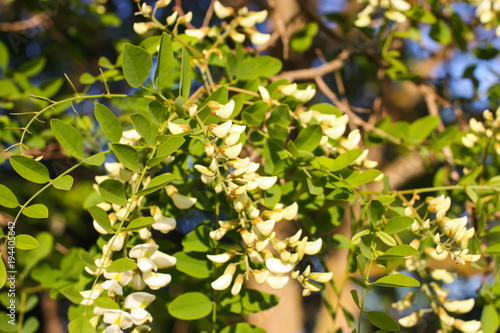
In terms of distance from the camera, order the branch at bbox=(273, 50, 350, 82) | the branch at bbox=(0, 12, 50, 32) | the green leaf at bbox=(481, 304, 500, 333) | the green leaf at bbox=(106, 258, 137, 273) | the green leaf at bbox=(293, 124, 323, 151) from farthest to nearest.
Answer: the branch at bbox=(0, 12, 50, 32) < the branch at bbox=(273, 50, 350, 82) < the green leaf at bbox=(481, 304, 500, 333) < the green leaf at bbox=(293, 124, 323, 151) < the green leaf at bbox=(106, 258, 137, 273)

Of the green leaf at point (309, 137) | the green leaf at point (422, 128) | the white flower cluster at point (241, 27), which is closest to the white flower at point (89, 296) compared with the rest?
the green leaf at point (309, 137)

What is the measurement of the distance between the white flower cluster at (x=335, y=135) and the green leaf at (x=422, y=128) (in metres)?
0.30

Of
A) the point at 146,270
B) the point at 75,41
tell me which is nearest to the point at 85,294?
the point at 146,270

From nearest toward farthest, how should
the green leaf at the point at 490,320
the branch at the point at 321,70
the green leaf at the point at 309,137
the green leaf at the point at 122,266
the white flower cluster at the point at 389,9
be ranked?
the green leaf at the point at 122,266 → the green leaf at the point at 309,137 → the green leaf at the point at 490,320 → the white flower cluster at the point at 389,9 → the branch at the point at 321,70

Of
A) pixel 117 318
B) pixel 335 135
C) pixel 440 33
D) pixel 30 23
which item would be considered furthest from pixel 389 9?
pixel 30 23

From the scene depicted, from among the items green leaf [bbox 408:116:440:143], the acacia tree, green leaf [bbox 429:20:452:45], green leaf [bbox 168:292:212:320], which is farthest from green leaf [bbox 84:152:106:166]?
green leaf [bbox 429:20:452:45]

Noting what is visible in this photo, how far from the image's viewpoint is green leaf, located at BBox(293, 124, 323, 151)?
58cm

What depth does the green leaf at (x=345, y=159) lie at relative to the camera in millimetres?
567

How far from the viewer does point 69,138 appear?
0.54 meters

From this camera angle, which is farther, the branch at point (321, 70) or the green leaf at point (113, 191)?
the branch at point (321, 70)

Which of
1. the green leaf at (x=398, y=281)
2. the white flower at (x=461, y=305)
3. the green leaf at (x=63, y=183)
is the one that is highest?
the green leaf at (x=63, y=183)

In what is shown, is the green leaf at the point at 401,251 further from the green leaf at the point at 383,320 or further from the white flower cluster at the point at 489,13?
the white flower cluster at the point at 489,13

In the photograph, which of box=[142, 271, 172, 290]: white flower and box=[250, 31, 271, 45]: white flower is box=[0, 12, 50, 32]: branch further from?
box=[142, 271, 172, 290]: white flower

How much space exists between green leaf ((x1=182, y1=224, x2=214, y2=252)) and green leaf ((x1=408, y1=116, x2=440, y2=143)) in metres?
0.51
